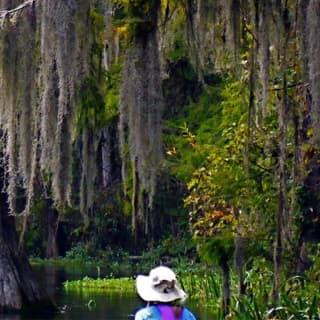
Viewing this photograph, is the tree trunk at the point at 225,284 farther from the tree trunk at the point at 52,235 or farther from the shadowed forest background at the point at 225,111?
the tree trunk at the point at 52,235

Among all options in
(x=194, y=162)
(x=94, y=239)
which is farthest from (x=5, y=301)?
(x=94, y=239)

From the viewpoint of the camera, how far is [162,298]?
16.8 feet

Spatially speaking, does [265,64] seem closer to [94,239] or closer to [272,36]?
Result: [272,36]

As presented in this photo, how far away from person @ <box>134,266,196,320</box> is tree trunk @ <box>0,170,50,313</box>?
11992mm

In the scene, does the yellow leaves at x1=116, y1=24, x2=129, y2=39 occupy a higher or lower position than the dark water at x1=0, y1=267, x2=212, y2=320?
higher

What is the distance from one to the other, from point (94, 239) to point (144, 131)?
92.7ft

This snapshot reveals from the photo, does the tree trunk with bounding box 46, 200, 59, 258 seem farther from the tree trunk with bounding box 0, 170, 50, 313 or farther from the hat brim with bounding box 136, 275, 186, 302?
the hat brim with bounding box 136, 275, 186, 302

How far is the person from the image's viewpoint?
16.7ft

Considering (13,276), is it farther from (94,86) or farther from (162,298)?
(162,298)

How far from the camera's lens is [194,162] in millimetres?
18094

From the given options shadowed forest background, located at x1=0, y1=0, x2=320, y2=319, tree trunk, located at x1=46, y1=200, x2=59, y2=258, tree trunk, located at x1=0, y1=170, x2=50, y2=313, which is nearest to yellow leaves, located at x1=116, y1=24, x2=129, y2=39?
shadowed forest background, located at x1=0, y1=0, x2=320, y2=319

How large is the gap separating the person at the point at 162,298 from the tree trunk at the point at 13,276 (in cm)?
1199

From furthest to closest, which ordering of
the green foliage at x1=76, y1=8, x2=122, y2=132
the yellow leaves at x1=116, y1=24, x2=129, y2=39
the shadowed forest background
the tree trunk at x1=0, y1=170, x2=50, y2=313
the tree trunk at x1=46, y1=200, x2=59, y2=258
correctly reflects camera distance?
the tree trunk at x1=46, y1=200, x2=59, y2=258 → the tree trunk at x1=0, y1=170, x2=50, y2=313 → the green foliage at x1=76, y1=8, x2=122, y2=132 → the yellow leaves at x1=116, y1=24, x2=129, y2=39 → the shadowed forest background

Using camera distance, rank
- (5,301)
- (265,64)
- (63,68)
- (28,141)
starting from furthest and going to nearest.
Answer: (5,301) → (28,141) → (63,68) → (265,64)
